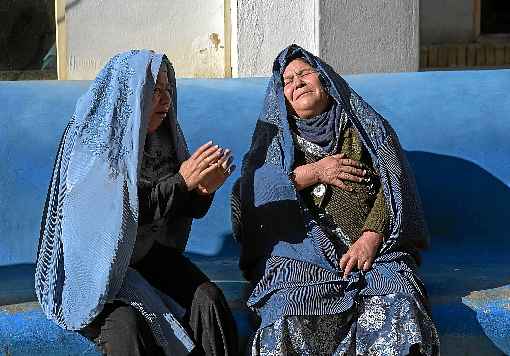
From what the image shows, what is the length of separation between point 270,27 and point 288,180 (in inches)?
71.6

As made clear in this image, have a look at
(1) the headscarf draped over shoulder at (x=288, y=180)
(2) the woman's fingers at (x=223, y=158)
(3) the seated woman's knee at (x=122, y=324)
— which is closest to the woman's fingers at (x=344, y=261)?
(1) the headscarf draped over shoulder at (x=288, y=180)

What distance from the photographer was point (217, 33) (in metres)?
6.23

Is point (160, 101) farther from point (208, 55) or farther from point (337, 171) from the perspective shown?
point (208, 55)

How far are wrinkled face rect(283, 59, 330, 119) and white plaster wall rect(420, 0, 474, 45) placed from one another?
3.04m

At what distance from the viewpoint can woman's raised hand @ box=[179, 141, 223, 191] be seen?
3992 mm

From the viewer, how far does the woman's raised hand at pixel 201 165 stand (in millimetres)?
3992

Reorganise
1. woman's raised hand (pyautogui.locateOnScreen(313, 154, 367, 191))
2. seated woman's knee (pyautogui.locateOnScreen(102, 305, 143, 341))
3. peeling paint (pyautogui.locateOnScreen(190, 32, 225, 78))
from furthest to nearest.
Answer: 1. peeling paint (pyautogui.locateOnScreen(190, 32, 225, 78))
2. woman's raised hand (pyautogui.locateOnScreen(313, 154, 367, 191))
3. seated woman's knee (pyautogui.locateOnScreen(102, 305, 143, 341))

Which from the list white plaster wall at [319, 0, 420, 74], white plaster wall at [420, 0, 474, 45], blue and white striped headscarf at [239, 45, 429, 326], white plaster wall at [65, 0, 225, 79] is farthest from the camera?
white plaster wall at [420, 0, 474, 45]

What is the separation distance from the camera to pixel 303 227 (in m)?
4.38

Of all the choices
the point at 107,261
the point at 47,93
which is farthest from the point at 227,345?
the point at 47,93

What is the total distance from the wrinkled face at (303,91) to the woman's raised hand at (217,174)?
0.56 meters

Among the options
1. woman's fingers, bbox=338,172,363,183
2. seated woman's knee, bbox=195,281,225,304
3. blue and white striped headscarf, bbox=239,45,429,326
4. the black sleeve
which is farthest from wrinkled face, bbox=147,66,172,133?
woman's fingers, bbox=338,172,363,183

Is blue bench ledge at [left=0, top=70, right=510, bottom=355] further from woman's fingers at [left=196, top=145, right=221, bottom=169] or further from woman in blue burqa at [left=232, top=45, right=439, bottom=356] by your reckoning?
woman's fingers at [left=196, top=145, right=221, bottom=169]

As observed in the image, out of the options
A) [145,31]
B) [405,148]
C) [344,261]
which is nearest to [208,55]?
[145,31]
